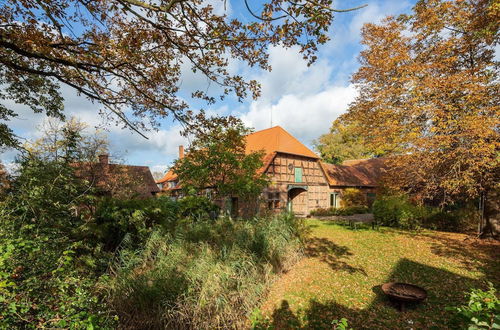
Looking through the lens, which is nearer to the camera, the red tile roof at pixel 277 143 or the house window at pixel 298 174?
the red tile roof at pixel 277 143

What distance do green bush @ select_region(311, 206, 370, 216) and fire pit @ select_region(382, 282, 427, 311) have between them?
50.8ft

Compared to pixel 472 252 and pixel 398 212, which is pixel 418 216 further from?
pixel 472 252

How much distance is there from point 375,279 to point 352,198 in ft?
56.2

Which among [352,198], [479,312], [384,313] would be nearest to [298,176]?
[352,198]

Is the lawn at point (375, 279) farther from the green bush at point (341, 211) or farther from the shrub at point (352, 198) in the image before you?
the shrub at point (352, 198)

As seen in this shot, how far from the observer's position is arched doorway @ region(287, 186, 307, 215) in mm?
21484

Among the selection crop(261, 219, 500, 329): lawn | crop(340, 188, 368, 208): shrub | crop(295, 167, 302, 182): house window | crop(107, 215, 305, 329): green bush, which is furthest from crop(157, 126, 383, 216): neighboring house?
crop(107, 215, 305, 329): green bush

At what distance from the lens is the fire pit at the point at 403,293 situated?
4961 mm

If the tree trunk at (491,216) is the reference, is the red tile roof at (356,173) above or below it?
above

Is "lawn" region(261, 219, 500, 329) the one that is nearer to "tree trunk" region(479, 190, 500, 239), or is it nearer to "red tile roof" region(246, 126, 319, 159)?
"tree trunk" region(479, 190, 500, 239)

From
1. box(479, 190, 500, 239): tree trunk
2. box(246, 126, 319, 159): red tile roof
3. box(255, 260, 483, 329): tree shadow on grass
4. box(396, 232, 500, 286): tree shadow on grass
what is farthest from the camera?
box(246, 126, 319, 159): red tile roof

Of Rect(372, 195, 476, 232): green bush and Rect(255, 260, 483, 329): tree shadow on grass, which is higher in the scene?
Rect(372, 195, 476, 232): green bush

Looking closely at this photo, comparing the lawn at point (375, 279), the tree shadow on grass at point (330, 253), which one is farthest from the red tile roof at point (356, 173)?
the tree shadow on grass at point (330, 253)

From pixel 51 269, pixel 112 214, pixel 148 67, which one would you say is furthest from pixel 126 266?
pixel 148 67
